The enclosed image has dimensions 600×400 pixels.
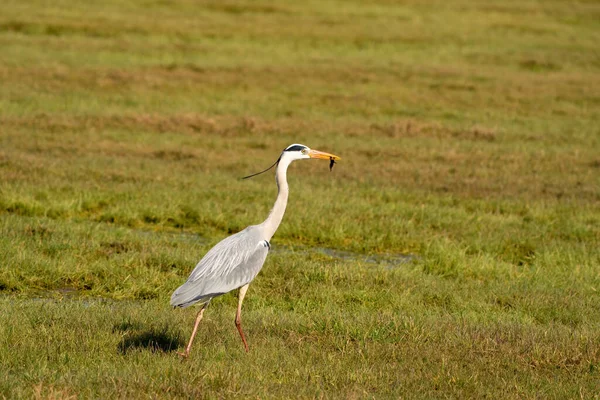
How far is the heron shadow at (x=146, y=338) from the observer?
259 inches

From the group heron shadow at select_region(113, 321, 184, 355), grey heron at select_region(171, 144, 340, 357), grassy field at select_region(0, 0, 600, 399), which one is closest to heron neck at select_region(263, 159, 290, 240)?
grey heron at select_region(171, 144, 340, 357)

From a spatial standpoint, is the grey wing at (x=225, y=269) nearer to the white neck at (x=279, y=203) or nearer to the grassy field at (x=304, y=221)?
the white neck at (x=279, y=203)

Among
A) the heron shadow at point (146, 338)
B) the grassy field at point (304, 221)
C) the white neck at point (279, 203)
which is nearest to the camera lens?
the grassy field at point (304, 221)

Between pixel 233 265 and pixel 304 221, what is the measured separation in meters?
5.08

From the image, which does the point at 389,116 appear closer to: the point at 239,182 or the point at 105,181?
the point at 239,182

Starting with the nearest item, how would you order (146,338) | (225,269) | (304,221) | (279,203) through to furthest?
(225,269) < (146,338) < (279,203) < (304,221)

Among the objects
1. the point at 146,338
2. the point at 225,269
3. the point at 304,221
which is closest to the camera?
the point at 225,269

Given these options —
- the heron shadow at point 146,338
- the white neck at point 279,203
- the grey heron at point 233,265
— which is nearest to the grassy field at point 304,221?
the heron shadow at point 146,338

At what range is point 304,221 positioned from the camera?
1173 cm

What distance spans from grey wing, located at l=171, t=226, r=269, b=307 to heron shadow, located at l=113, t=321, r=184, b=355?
424 mm

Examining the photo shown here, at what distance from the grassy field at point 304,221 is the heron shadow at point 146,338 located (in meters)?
0.02

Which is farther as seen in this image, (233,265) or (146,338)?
(146,338)

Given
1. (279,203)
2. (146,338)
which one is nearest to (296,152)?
(279,203)

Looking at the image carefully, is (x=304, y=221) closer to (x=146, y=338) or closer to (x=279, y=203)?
(x=279, y=203)
